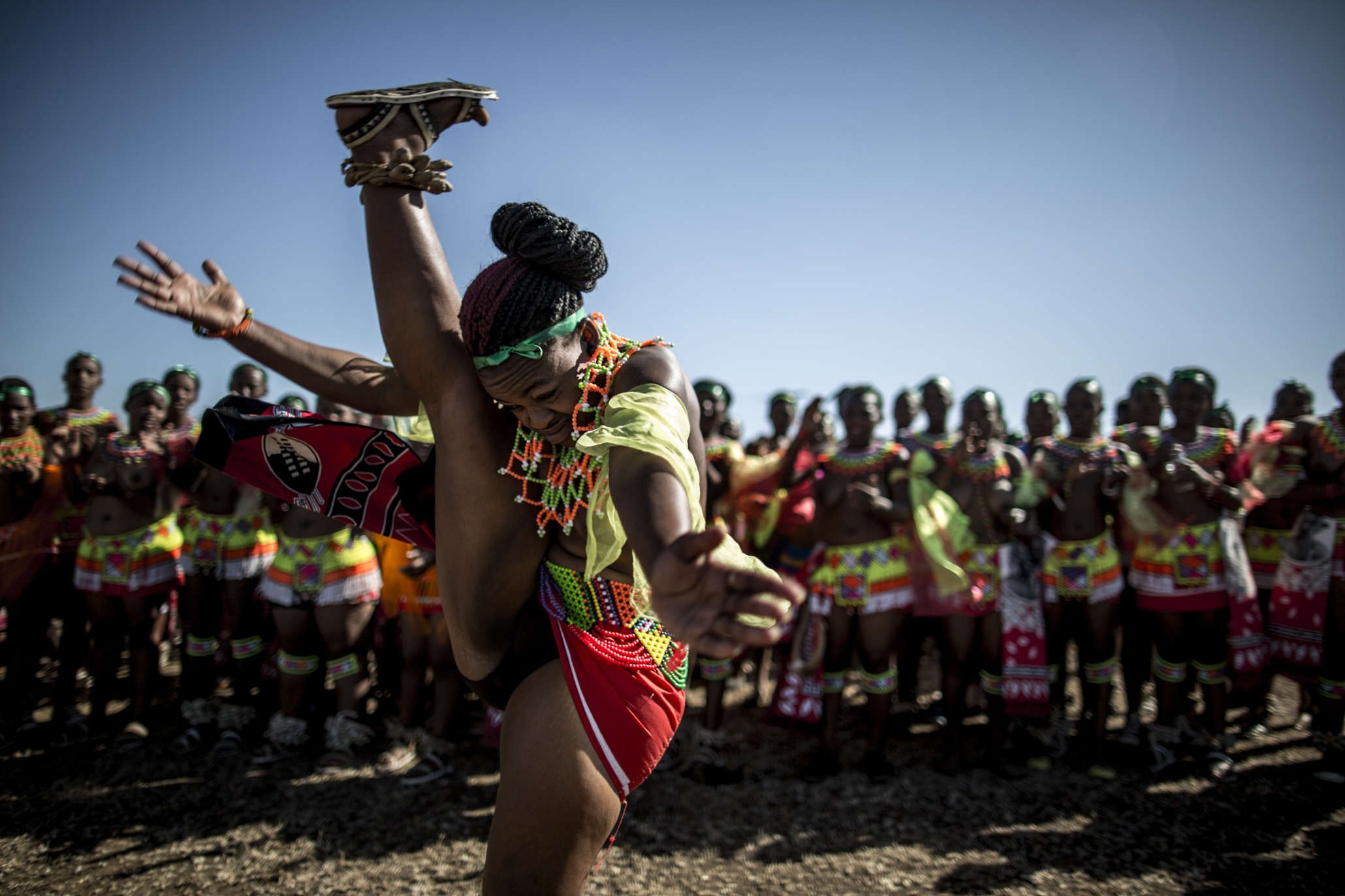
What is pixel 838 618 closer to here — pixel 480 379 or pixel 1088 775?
pixel 1088 775

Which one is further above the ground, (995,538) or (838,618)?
(995,538)

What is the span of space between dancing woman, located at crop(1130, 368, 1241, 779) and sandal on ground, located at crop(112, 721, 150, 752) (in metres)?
7.39

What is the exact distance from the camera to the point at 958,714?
560cm

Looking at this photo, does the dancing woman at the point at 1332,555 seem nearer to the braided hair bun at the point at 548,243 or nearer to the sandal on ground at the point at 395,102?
the braided hair bun at the point at 548,243

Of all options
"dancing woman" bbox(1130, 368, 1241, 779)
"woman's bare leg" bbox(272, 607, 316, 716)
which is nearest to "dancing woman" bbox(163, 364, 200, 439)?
"woman's bare leg" bbox(272, 607, 316, 716)

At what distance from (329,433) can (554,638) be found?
1.04 meters

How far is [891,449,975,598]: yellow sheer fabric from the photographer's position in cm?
550

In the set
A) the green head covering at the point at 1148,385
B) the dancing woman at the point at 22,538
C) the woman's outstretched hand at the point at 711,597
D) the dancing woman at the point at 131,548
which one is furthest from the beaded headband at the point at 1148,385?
the dancing woman at the point at 22,538

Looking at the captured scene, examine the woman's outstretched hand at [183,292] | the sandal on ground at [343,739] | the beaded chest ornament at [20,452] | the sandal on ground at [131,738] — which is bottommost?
the sandal on ground at [131,738]

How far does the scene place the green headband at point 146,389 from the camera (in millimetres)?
5910

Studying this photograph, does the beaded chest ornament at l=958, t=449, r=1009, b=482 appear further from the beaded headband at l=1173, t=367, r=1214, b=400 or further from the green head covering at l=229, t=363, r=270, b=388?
the green head covering at l=229, t=363, r=270, b=388

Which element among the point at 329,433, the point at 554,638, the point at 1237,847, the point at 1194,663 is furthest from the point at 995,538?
the point at 329,433

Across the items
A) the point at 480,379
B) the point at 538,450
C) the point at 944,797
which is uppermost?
the point at 480,379

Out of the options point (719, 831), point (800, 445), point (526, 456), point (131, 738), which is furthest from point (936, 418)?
point (131, 738)
